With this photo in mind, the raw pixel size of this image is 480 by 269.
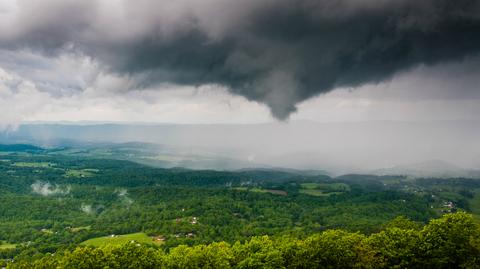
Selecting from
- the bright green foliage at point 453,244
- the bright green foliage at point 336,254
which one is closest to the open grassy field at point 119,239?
the bright green foliage at point 336,254

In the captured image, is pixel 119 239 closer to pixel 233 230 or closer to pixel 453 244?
pixel 233 230

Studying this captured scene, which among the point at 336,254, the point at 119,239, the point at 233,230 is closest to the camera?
the point at 336,254

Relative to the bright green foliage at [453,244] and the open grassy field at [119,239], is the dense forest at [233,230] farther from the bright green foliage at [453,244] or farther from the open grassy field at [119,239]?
the open grassy field at [119,239]

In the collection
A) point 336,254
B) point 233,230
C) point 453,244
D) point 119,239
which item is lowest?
point 119,239

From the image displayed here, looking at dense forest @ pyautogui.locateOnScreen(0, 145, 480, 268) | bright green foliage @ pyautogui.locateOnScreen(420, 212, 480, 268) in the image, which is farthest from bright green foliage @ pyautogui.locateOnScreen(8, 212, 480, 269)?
dense forest @ pyautogui.locateOnScreen(0, 145, 480, 268)

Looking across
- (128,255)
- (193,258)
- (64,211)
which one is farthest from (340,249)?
(64,211)

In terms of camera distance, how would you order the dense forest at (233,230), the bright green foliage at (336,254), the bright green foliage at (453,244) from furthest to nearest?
the dense forest at (233,230), the bright green foliage at (336,254), the bright green foliage at (453,244)

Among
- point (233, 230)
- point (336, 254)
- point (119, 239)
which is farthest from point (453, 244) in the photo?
point (119, 239)
